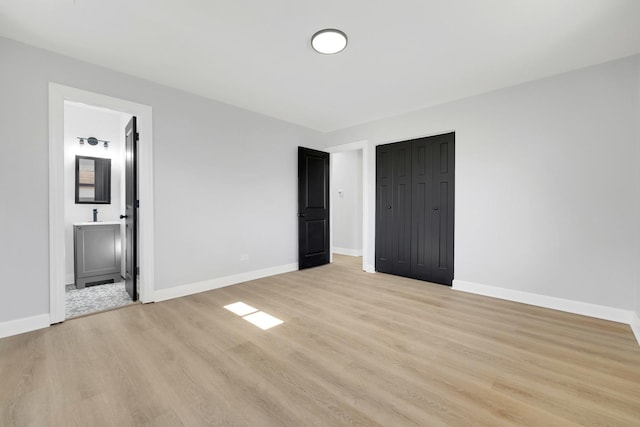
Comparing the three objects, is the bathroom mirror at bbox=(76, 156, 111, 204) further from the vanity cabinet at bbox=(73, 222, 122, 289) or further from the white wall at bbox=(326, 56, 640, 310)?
the white wall at bbox=(326, 56, 640, 310)

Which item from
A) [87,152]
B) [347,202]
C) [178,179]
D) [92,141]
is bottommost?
[347,202]

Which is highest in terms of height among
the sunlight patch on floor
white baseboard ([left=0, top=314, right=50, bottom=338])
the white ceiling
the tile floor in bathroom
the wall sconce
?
the white ceiling

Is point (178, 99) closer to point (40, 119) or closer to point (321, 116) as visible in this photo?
point (40, 119)

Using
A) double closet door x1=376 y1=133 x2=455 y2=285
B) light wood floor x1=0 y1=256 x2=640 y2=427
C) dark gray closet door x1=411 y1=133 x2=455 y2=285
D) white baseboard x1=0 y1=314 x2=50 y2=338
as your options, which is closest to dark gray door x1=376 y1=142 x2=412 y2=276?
double closet door x1=376 y1=133 x2=455 y2=285

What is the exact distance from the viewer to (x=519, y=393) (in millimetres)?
1683

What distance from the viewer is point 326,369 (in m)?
1.92

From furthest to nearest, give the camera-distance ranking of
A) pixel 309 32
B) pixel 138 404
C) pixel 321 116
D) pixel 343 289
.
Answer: pixel 321 116
pixel 343 289
pixel 309 32
pixel 138 404

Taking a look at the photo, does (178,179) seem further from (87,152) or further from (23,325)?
(87,152)

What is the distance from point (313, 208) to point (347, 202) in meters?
1.93

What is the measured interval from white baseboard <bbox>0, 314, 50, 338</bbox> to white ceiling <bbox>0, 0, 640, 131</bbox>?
2.57 metres

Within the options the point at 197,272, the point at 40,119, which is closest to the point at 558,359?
the point at 197,272

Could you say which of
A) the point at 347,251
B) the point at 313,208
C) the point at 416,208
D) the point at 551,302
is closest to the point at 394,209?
the point at 416,208

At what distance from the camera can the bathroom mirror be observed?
4.29 metres

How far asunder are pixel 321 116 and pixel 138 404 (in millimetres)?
4235
